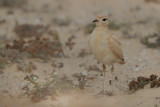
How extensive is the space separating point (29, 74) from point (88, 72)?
1.47 m

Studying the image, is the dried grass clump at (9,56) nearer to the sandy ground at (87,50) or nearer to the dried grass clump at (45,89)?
the sandy ground at (87,50)

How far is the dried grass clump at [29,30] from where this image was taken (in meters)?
11.1

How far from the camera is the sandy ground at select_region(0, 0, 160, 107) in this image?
6.83m

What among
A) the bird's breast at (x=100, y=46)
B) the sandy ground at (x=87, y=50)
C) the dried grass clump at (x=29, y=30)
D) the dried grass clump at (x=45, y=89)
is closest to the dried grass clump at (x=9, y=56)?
the sandy ground at (x=87, y=50)

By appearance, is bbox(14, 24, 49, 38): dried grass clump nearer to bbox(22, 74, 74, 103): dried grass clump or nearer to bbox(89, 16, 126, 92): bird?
bbox(22, 74, 74, 103): dried grass clump

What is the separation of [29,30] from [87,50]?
226cm

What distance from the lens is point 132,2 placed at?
14469mm

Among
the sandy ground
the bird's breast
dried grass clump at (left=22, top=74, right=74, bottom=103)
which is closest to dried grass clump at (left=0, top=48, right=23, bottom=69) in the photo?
the sandy ground

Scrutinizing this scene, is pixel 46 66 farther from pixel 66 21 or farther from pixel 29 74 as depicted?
pixel 66 21

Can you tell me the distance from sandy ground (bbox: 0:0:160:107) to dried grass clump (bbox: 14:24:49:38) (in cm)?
23

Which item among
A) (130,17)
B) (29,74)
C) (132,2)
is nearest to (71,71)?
(29,74)

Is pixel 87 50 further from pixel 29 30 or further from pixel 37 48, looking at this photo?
pixel 29 30

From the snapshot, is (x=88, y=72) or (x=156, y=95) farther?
(x=88, y=72)

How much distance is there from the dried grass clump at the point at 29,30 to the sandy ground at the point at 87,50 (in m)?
0.23
